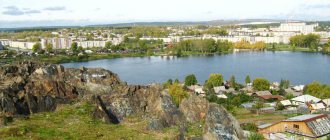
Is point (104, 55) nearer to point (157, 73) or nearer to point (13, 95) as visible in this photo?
point (157, 73)

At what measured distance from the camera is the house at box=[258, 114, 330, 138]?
654 cm

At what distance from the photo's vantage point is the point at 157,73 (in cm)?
1953

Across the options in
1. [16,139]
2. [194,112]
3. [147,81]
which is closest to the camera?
[16,139]

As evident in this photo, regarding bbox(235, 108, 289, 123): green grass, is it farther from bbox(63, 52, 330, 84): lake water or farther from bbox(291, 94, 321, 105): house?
bbox(63, 52, 330, 84): lake water

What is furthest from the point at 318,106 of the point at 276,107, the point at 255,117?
the point at 255,117

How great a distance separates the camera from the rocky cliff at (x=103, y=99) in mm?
3990

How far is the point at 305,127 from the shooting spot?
6.57m

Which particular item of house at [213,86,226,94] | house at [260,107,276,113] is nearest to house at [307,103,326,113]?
house at [260,107,276,113]

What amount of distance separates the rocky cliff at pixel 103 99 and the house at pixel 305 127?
1645mm

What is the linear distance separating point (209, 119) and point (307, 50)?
93.6 feet

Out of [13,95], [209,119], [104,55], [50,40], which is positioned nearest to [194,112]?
[209,119]

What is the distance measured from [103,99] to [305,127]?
3488 mm

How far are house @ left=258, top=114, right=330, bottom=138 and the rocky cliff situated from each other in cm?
164

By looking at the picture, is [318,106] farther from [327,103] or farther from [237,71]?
[237,71]
